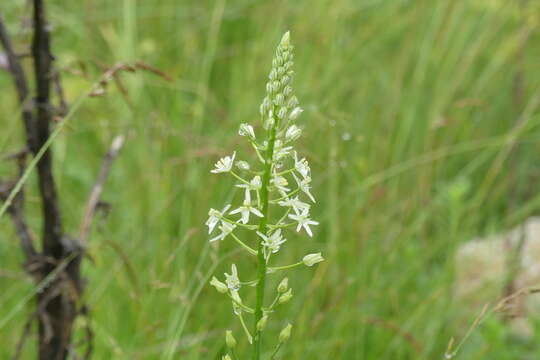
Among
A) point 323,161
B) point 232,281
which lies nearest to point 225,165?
point 232,281

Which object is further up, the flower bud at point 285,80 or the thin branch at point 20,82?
the thin branch at point 20,82

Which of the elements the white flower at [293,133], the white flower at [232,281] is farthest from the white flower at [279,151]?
the white flower at [232,281]

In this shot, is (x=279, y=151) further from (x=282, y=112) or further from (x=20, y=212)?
(x=20, y=212)

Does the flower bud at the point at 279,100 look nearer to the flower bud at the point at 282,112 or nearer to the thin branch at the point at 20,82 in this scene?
the flower bud at the point at 282,112

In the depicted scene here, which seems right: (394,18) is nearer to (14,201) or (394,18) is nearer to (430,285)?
(430,285)

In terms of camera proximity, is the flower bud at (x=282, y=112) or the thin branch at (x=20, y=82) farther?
the thin branch at (x=20, y=82)

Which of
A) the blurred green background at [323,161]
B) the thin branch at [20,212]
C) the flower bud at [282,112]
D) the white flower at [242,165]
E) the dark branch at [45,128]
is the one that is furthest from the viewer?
the blurred green background at [323,161]

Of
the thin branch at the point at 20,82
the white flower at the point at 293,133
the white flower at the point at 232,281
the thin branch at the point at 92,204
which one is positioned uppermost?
the thin branch at the point at 20,82

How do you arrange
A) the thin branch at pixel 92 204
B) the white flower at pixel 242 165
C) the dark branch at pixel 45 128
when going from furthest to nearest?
the thin branch at pixel 92 204 < the dark branch at pixel 45 128 < the white flower at pixel 242 165

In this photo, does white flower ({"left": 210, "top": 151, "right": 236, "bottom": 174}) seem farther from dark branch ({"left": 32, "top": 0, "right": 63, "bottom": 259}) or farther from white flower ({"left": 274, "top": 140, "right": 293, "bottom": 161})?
dark branch ({"left": 32, "top": 0, "right": 63, "bottom": 259})
